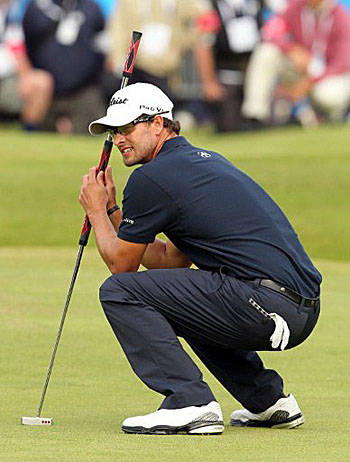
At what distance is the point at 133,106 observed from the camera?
590 centimetres

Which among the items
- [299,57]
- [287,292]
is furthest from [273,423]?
[299,57]

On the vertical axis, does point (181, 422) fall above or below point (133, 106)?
below

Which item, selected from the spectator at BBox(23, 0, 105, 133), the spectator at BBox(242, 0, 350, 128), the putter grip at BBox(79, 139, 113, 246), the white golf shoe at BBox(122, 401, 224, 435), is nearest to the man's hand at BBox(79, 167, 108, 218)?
the putter grip at BBox(79, 139, 113, 246)

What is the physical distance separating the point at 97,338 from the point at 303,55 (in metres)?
13.6

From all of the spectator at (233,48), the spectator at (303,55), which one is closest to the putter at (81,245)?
the spectator at (303,55)

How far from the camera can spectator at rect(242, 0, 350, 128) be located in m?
21.5

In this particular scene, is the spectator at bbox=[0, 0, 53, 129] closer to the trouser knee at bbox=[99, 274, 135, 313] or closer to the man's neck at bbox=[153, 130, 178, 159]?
the man's neck at bbox=[153, 130, 178, 159]

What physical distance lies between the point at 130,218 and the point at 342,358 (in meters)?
2.54

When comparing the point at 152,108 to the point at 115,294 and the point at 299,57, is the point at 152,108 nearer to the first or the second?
the point at 115,294

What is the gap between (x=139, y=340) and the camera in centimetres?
572

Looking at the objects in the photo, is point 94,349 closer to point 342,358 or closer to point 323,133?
point 342,358

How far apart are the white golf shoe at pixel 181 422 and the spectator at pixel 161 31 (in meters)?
16.1

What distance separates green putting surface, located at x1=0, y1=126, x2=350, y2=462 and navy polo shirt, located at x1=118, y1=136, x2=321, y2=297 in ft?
2.22

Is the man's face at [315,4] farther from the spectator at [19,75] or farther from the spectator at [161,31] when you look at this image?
the spectator at [19,75]
